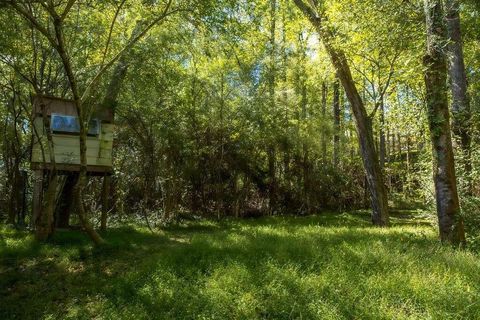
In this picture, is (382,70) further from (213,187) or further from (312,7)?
(213,187)

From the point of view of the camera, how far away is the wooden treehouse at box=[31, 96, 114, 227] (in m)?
9.59

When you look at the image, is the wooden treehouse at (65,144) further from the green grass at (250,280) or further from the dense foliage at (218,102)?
the green grass at (250,280)

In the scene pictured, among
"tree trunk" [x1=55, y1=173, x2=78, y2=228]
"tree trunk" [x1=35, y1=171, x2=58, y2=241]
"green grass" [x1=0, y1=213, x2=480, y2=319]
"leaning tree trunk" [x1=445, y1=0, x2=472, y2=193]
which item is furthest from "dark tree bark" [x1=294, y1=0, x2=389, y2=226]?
"tree trunk" [x1=55, y1=173, x2=78, y2=228]

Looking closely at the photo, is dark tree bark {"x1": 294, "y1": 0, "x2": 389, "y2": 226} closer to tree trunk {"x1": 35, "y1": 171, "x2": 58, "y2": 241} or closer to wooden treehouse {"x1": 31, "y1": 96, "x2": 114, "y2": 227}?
wooden treehouse {"x1": 31, "y1": 96, "x2": 114, "y2": 227}

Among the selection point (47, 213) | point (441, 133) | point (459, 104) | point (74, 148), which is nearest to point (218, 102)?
point (74, 148)

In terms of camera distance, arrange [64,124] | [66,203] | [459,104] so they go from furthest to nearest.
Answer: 1. [66,203]
2. [64,124]
3. [459,104]

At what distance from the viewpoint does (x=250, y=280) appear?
17.4 ft

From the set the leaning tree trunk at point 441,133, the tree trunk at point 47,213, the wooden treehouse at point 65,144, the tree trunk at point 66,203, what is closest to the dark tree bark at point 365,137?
the leaning tree trunk at point 441,133

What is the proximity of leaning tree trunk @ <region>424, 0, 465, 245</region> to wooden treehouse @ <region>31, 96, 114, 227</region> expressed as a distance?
8.26m

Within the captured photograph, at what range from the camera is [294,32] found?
772 inches

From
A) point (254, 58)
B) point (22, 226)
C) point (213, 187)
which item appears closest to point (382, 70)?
point (254, 58)

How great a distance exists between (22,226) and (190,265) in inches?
288

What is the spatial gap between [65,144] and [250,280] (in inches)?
280

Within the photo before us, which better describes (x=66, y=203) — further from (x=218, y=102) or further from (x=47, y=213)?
(x=218, y=102)
